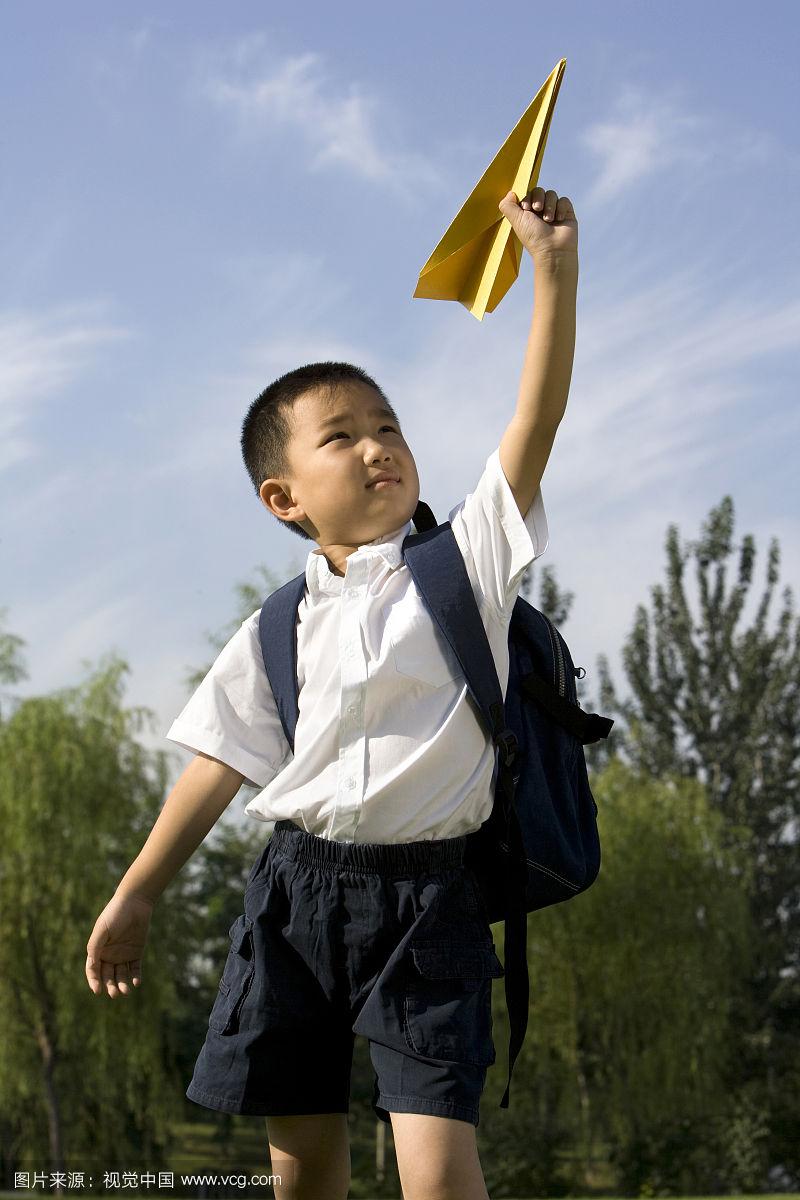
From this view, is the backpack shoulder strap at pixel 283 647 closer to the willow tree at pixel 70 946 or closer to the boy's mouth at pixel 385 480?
the boy's mouth at pixel 385 480

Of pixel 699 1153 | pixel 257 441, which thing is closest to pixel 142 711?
pixel 699 1153

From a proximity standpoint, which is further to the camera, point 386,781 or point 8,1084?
point 8,1084

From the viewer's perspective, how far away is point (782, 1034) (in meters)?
22.4

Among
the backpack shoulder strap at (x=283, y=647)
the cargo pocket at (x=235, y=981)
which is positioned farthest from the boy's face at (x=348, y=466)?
the cargo pocket at (x=235, y=981)

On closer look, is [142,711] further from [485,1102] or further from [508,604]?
[508,604]

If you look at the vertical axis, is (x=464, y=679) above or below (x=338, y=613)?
below

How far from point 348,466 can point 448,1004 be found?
0.98 meters

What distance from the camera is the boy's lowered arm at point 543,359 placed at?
2148mm

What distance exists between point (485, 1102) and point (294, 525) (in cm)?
1666

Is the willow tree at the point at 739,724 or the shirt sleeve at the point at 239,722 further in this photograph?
the willow tree at the point at 739,724

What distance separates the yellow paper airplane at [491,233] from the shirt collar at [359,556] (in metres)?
0.44

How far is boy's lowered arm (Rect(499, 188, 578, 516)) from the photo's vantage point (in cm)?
215

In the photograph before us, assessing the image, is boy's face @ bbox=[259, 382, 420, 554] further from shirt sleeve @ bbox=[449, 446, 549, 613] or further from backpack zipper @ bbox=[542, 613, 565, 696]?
backpack zipper @ bbox=[542, 613, 565, 696]

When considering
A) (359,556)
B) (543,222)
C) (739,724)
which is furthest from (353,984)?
(739,724)
